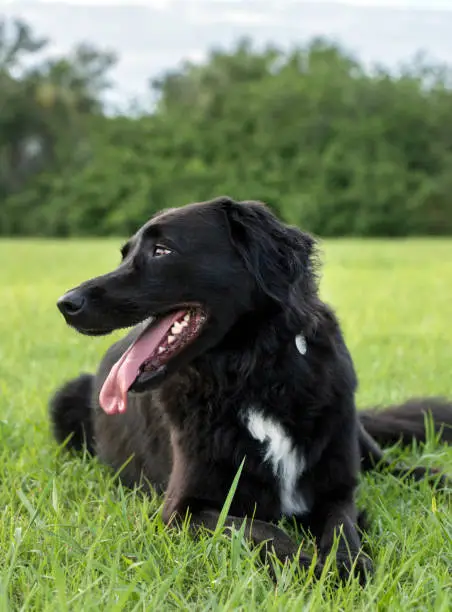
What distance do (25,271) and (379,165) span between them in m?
24.9

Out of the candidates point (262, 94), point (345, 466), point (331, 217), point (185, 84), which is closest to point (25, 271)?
point (345, 466)

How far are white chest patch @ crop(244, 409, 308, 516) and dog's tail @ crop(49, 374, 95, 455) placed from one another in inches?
47.1

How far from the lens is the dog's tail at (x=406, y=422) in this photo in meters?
3.61

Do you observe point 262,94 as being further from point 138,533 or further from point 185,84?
point 138,533

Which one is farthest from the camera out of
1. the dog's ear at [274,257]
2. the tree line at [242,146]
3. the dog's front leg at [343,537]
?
the tree line at [242,146]

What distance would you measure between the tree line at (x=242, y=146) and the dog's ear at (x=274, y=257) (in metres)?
32.0

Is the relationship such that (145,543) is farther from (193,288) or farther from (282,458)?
(193,288)

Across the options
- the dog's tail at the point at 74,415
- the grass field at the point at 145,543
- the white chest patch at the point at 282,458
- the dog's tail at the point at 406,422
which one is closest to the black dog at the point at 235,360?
the white chest patch at the point at 282,458

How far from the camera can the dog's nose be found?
8.12ft

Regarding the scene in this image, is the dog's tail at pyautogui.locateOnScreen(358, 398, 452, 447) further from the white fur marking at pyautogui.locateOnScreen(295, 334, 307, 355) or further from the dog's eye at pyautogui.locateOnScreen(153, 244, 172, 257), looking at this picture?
the dog's eye at pyautogui.locateOnScreen(153, 244, 172, 257)

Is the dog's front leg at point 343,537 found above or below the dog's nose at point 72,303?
below

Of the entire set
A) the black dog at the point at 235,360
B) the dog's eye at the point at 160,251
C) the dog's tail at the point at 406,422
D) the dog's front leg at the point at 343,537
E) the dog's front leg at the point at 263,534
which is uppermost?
the dog's eye at the point at 160,251

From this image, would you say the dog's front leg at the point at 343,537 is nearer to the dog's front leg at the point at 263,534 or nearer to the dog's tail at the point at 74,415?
the dog's front leg at the point at 263,534

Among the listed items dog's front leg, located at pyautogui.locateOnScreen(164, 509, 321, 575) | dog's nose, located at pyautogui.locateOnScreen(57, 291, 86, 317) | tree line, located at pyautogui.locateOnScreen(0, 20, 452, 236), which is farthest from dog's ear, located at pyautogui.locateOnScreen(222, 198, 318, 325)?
tree line, located at pyautogui.locateOnScreen(0, 20, 452, 236)
